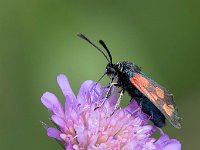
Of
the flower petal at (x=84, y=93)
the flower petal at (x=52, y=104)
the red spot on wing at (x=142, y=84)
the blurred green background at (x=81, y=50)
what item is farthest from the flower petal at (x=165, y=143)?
the blurred green background at (x=81, y=50)

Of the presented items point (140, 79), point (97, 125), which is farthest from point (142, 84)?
point (97, 125)

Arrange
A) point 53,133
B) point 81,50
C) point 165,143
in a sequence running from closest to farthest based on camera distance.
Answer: point 53,133 → point 165,143 → point 81,50

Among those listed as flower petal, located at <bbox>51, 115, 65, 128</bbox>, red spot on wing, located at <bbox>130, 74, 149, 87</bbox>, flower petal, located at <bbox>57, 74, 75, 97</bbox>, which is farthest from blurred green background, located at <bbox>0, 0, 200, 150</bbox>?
red spot on wing, located at <bbox>130, 74, 149, 87</bbox>

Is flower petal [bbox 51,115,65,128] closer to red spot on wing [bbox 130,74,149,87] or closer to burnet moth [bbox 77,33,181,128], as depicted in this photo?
burnet moth [bbox 77,33,181,128]

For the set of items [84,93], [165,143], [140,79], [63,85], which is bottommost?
[165,143]

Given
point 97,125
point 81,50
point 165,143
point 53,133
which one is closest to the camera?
point 53,133

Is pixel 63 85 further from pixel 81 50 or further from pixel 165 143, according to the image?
pixel 81 50

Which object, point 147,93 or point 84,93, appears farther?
point 84,93
